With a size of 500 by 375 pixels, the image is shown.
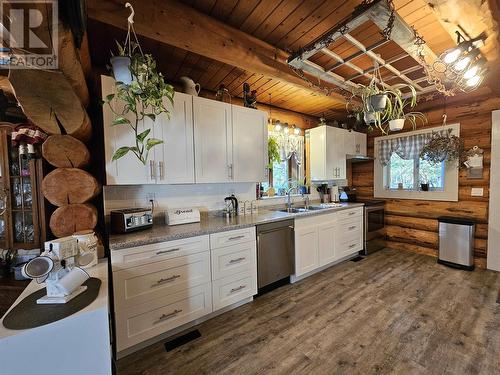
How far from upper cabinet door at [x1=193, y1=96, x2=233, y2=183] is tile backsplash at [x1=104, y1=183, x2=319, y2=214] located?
0.35m

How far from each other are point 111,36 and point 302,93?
7.66 ft

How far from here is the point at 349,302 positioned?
95.0 inches

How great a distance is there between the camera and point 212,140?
8.07ft

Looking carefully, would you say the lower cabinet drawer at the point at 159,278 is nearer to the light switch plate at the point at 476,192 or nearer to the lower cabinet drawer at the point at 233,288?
the lower cabinet drawer at the point at 233,288

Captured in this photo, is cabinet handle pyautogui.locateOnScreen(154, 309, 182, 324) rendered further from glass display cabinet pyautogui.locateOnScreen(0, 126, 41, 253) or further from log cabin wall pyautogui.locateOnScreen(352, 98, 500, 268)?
log cabin wall pyautogui.locateOnScreen(352, 98, 500, 268)

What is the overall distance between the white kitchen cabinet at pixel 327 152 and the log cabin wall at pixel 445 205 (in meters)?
0.99

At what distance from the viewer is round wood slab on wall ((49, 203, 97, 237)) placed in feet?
5.20

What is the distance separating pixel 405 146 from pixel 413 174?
0.54 metres

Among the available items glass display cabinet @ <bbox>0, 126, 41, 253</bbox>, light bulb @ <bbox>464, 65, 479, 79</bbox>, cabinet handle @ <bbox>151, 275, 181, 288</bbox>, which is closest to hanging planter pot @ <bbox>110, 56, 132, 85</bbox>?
glass display cabinet @ <bbox>0, 126, 41, 253</bbox>

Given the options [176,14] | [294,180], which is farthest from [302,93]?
[176,14]

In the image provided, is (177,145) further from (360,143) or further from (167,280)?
(360,143)

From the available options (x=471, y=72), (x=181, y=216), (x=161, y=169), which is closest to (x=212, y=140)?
(x=161, y=169)

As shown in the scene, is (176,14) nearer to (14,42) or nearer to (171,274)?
(14,42)

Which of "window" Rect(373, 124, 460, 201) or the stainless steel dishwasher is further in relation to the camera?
"window" Rect(373, 124, 460, 201)
